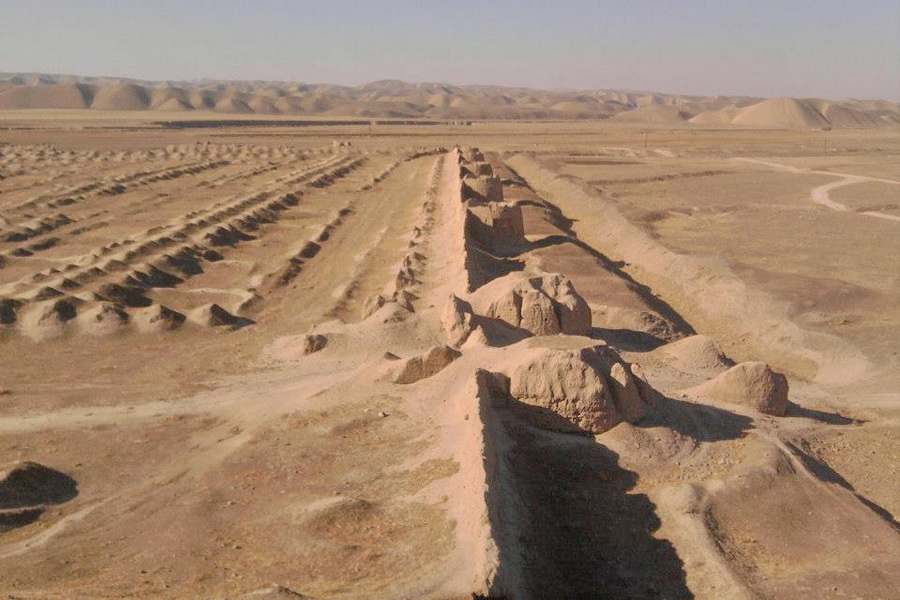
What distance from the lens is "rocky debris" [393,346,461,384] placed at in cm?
1428

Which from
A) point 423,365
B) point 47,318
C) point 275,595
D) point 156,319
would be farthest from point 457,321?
point 47,318

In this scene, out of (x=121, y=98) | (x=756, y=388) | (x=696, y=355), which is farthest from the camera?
(x=121, y=98)

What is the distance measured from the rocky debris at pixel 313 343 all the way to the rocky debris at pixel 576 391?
631cm

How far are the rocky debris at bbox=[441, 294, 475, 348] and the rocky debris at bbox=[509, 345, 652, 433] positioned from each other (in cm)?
379

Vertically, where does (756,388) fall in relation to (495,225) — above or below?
below

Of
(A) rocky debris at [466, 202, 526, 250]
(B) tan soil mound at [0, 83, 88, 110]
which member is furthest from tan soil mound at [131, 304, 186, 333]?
(B) tan soil mound at [0, 83, 88, 110]

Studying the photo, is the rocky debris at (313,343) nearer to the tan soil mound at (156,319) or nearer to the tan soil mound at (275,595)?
the tan soil mound at (156,319)

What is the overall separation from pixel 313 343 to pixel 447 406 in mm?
5793

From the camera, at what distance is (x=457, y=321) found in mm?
16797

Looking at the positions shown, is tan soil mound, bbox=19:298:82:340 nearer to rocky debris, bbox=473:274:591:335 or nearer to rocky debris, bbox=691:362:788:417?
rocky debris, bbox=473:274:591:335

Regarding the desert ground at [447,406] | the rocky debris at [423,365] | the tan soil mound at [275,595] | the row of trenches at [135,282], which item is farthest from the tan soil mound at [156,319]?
the tan soil mound at [275,595]

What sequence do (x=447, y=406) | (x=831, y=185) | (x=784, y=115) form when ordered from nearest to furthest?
(x=447, y=406), (x=831, y=185), (x=784, y=115)

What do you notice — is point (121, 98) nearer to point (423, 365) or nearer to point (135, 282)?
point (135, 282)

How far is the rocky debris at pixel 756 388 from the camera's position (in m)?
14.5
